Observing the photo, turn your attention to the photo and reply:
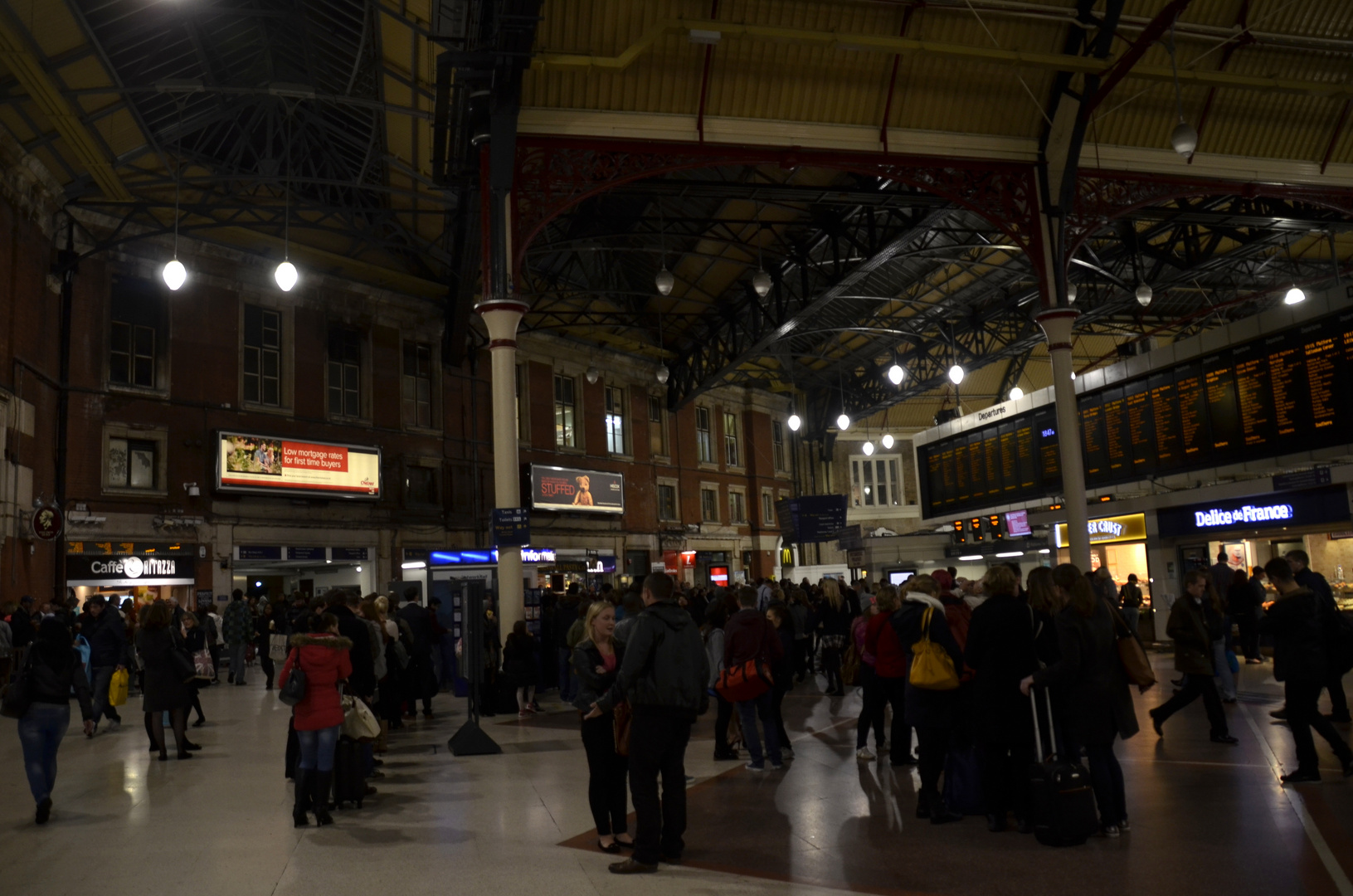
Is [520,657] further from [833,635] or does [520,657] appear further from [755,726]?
[755,726]

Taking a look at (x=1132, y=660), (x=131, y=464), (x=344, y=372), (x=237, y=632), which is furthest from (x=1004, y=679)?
(x=344, y=372)

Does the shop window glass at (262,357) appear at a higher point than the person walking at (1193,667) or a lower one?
higher

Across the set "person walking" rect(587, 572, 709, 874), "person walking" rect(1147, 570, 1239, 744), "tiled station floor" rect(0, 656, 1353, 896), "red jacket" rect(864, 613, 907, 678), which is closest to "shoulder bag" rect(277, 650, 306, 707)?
"tiled station floor" rect(0, 656, 1353, 896)

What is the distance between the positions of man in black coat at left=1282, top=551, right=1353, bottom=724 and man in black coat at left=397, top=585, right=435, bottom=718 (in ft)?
32.4

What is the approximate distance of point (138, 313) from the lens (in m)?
21.4

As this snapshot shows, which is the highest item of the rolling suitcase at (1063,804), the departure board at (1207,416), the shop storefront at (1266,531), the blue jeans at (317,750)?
the departure board at (1207,416)

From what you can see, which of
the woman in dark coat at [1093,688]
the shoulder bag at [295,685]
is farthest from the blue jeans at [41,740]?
the woman in dark coat at [1093,688]

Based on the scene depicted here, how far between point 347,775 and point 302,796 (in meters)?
0.60

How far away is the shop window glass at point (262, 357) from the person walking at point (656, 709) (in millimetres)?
19825

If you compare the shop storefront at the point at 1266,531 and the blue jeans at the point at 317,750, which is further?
the shop storefront at the point at 1266,531

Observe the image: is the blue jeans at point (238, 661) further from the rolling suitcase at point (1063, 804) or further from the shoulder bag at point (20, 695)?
the rolling suitcase at point (1063, 804)

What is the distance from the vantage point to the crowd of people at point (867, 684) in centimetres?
606

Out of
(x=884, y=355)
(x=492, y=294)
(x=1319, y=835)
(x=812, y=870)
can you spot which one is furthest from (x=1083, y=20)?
(x=884, y=355)

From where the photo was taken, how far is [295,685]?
7199 mm
